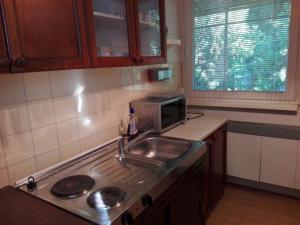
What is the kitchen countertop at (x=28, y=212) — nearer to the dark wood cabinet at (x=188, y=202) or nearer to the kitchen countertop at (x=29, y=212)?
the kitchen countertop at (x=29, y=212)

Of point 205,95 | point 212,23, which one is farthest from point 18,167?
point 212,23

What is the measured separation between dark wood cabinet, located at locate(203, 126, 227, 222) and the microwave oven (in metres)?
0.35

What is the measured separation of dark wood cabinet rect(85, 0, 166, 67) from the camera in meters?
1.22

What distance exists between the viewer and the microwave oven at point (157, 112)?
1832 mm

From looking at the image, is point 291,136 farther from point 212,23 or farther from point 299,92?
point 212,23

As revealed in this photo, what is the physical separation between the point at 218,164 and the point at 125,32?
1.46m

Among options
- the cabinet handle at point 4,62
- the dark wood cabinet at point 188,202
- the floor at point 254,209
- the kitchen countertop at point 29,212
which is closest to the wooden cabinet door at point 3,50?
the cabinet handle at point 4,62

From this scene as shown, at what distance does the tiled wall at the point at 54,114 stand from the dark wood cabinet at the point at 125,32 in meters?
0.30

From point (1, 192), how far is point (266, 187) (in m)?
2.34

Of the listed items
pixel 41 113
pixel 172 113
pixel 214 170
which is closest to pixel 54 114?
pixel 41 113

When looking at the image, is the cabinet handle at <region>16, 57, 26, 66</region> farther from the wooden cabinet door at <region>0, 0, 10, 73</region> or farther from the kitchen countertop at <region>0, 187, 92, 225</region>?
the kitchen countertop at <region>0, 187, 92, 225</region>

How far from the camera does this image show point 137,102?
1.92 m

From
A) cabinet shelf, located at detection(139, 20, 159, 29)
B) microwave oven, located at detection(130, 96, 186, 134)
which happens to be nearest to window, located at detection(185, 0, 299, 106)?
microwave oven, located at detection(130, 96, 186, 134)

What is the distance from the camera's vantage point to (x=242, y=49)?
2342 mm
